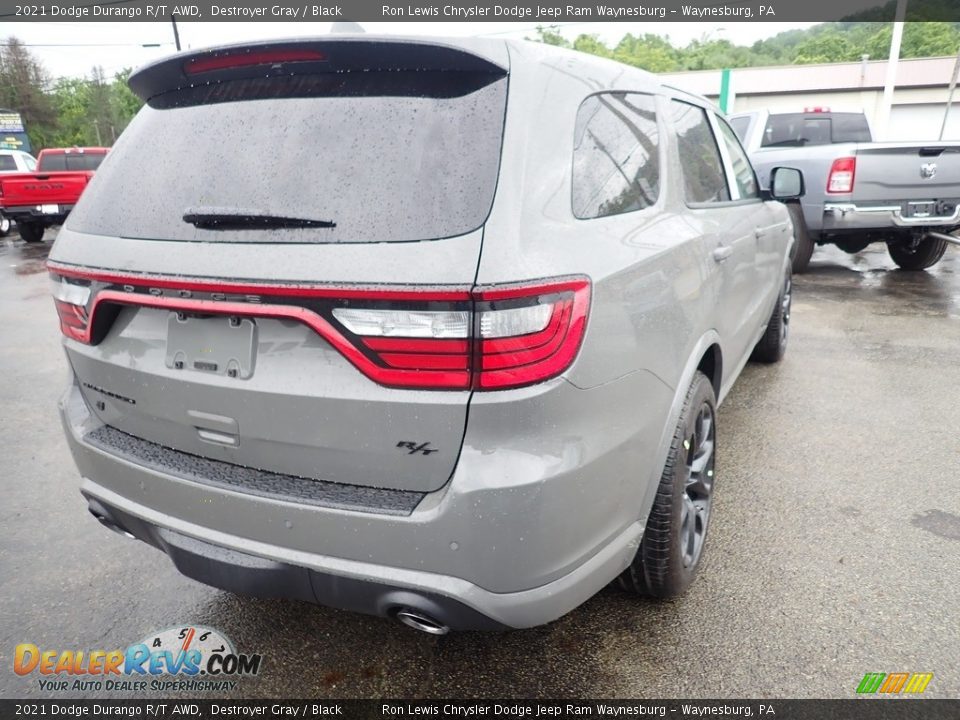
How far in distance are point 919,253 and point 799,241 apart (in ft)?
7.07

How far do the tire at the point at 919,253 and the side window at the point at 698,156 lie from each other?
6791mm

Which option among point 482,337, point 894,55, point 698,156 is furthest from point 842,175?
point 894,55

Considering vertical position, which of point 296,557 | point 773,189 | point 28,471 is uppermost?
point 773,189

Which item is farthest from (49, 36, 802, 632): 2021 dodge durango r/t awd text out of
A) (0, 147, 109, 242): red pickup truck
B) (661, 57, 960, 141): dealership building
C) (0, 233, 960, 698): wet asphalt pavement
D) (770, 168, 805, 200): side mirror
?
(661, 57, 960, 141): dealership building

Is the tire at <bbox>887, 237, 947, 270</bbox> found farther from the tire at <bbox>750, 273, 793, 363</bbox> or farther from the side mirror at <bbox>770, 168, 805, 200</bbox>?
the side mirror at <bbox>770, 168, 805, 200</bbox>

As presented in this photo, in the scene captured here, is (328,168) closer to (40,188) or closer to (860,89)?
(40,188)

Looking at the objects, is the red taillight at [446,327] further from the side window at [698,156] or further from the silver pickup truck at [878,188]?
the silver pickup truck at [878,188]

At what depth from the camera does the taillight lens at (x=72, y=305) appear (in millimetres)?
1928

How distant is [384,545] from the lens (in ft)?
5.02

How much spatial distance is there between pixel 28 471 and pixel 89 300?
215 cm

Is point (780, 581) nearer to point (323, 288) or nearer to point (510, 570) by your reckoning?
point (510, 570)

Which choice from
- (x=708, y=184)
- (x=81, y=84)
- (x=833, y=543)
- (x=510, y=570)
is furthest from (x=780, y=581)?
(x=81, y=84)

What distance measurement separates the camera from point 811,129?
29.2 feet

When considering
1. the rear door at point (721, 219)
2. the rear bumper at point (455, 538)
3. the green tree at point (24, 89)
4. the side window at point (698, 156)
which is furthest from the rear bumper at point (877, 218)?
the green tree at point (24, 89)
